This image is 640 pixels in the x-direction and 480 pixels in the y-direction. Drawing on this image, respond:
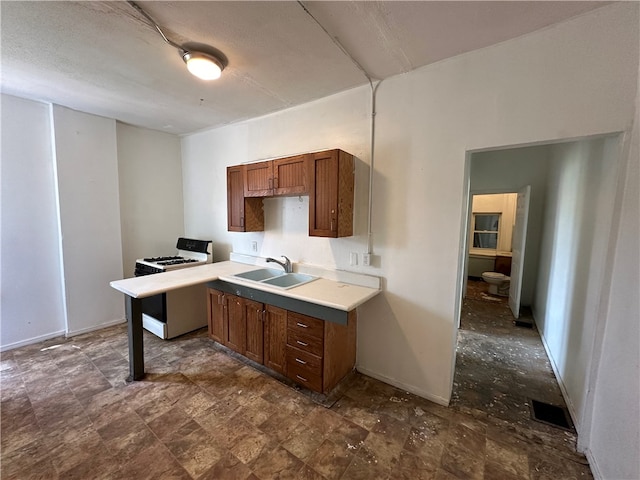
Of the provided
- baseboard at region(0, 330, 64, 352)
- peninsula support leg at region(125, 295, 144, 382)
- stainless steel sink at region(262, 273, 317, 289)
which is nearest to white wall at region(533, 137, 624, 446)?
stainless steel sink at region(262, 273, 317, 289)

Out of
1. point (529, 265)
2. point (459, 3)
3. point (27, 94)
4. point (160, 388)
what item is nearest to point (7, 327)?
point (160, 388)

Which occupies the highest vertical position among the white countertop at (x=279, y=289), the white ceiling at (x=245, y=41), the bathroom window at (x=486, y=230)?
the white ceiling at (x=245, y=41)

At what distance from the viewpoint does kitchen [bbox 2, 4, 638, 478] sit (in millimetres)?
1521

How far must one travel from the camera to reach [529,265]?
4.41m

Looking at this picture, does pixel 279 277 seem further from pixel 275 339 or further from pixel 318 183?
pixel 318 183

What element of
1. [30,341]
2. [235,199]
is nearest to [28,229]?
[30,341]

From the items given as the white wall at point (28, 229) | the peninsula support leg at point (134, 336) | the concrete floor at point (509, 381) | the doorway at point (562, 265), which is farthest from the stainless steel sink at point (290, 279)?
the white wall at point (28, 229)

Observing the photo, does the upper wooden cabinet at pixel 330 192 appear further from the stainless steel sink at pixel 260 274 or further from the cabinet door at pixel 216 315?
the cabinet door at pixel 216 315

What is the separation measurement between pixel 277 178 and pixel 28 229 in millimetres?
2928

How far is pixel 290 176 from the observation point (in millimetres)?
2516

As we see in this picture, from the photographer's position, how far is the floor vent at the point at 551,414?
1917mm

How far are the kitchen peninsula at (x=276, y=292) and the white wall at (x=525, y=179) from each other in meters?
3.16

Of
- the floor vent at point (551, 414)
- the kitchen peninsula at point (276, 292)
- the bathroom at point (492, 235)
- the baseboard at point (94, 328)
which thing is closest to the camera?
the floor vent at point (551, 414)

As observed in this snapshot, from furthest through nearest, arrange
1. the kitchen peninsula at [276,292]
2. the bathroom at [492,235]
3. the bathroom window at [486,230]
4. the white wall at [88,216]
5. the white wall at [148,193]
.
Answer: the bathroom window at [486,230] < the bathroom at [492,235] < the white wall at [148,193] < the white wall at [88,216] < the kitchen peninsula at [276,292]
